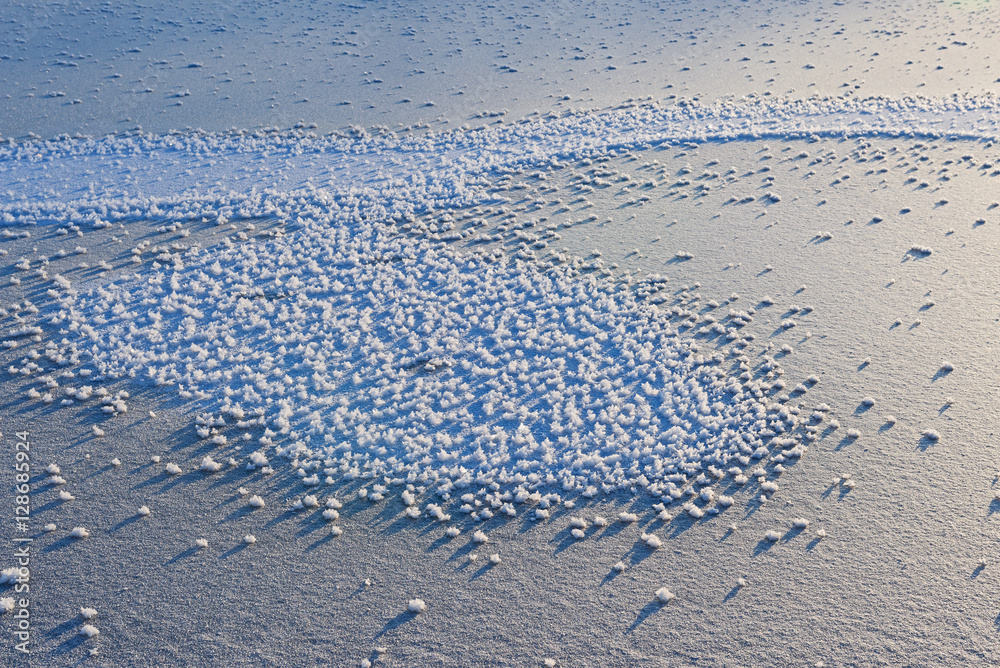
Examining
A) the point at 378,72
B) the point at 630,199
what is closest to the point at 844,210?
the point at 630,199

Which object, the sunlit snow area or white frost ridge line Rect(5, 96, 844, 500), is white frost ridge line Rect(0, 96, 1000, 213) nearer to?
the sunlit snow area

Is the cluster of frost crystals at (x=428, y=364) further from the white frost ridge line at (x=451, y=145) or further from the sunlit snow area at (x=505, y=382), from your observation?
the white frost ridge line at (x=451, y=145)

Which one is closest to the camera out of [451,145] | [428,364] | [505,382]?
[505,382]

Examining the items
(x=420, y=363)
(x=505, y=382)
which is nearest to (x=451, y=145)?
(x=420, y=363)

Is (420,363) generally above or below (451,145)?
below

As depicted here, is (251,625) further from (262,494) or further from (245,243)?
(245,243)

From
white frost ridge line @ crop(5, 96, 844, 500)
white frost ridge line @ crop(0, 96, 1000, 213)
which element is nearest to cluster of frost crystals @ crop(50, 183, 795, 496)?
white frost ridge line @ crop(5, 96, 844, 500)

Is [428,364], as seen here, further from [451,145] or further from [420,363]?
[451,145]

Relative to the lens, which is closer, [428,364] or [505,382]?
[505,382]
